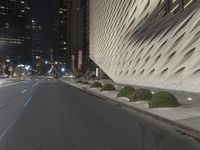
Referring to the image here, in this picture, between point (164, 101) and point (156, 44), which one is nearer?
point (164, 101)

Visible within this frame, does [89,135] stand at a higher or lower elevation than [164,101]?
lower

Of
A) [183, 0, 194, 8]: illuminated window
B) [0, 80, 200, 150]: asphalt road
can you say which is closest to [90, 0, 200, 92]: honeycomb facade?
[183, 0, 194, 8]: illuminated window

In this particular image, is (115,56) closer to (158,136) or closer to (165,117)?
(165,117)

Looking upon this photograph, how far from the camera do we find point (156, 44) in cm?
3719

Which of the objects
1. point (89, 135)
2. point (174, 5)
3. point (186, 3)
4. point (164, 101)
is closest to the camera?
point (89, 135)

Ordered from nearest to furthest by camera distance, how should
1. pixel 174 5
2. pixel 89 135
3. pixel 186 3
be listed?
pixel 89 135
pixel 186 3
pixel 174 5

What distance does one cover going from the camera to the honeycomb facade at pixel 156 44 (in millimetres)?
28094

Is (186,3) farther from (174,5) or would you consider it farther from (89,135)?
(89,135)

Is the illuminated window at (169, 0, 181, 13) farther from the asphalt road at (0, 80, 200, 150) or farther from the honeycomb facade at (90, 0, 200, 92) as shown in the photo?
the asphalt road at (0, 80, 200, 150)

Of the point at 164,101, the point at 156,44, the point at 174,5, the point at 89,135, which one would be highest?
the point at 174,5

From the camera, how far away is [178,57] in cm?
2981

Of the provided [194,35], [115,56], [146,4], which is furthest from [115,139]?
[115,56]

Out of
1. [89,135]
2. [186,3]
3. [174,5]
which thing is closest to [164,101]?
[89,135]

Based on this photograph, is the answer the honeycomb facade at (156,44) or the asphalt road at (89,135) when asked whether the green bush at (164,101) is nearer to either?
the honeycomb facade at (156,44)
